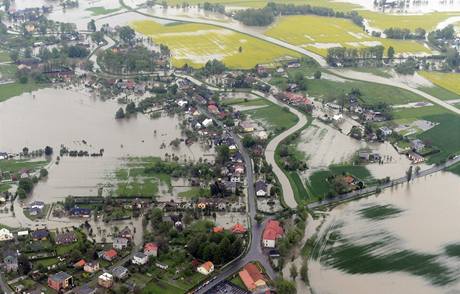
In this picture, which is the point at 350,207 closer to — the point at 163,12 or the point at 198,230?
the point at 198,230

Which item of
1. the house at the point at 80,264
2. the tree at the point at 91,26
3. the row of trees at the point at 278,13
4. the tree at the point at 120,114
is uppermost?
the row of trees at the point at 278,13

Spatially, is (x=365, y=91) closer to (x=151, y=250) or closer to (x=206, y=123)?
(x=206, y=123)

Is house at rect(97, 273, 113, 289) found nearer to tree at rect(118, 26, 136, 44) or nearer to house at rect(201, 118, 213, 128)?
house at rect(201, 118, 213, 128)

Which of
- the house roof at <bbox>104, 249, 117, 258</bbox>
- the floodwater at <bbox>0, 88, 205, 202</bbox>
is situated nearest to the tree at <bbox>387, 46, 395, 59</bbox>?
the floodwater at <bbox>0, 88, 205, 202</bbox>

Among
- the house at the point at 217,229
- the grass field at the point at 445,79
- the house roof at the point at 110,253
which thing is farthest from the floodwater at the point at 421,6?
the house roof at the point at 110,253

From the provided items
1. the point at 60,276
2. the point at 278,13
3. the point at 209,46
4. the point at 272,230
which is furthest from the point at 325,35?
the point at 60,276

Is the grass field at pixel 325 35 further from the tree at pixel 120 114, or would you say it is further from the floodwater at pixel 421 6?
the tree at pixel 120 114
